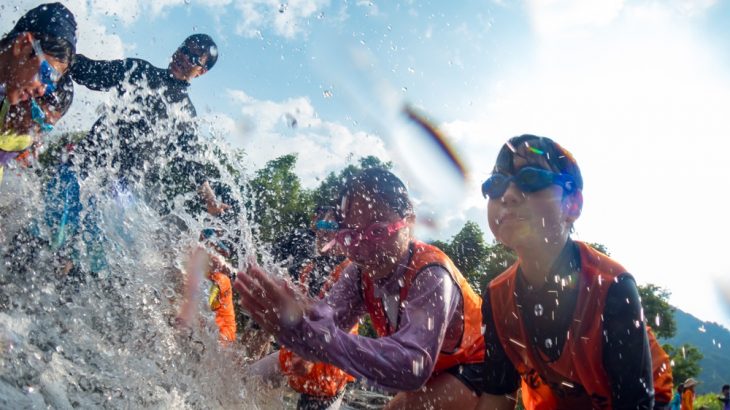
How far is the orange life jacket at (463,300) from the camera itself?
2.62 m

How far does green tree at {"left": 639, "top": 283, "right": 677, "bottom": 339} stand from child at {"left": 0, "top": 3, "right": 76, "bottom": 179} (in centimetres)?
3055

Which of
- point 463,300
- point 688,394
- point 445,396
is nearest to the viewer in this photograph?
point 445,396

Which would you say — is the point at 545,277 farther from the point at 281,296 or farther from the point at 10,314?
the point at 10,314

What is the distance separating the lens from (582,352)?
2109 millimetres

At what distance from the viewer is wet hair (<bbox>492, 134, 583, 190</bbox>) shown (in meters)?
2.41

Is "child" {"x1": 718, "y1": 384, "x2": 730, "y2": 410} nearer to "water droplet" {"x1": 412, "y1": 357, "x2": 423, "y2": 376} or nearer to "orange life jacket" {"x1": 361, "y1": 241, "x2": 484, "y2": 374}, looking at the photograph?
"orange life jacket" {"x1": 361, "y1": 241, "x2": 484, "y2": 374}

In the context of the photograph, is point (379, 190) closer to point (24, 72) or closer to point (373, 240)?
point (373, 240)

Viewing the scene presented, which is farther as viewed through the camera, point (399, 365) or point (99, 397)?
point (99, 397)

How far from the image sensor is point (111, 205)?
177 inches

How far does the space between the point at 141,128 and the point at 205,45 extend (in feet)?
3.99

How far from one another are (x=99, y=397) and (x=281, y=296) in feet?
4.54

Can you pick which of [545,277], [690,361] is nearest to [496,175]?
[545,277]

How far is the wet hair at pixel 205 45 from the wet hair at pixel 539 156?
3.78 metres

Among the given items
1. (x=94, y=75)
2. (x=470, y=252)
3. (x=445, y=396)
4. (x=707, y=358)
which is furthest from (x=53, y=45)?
(x=707, y=358)
